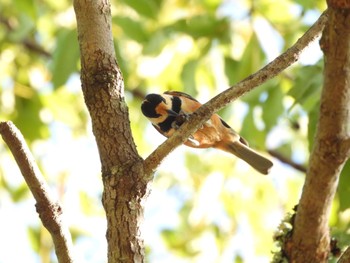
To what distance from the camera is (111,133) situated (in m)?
2.15

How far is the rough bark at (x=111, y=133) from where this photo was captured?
2.06 m

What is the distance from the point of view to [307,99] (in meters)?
2.95

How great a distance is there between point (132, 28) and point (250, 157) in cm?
96

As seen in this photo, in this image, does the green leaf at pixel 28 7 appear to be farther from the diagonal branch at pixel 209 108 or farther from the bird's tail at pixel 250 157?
the diagonal branch at pixel 209 108

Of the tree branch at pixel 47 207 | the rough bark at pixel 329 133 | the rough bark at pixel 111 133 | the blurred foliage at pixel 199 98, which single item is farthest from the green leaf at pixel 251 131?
the tree branch at pixel 47 207

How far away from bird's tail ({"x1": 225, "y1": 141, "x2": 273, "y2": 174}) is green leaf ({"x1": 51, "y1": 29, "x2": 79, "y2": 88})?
94 cm

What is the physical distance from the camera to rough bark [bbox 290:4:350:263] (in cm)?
212

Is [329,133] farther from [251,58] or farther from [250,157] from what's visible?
[250,157]

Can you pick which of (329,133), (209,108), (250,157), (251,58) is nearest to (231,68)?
(251,58)

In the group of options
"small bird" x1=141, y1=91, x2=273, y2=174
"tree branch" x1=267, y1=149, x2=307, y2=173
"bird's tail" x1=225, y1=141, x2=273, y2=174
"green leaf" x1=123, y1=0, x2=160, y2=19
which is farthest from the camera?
"tree branch" x1=267, y1=149, x2=307, y2=173

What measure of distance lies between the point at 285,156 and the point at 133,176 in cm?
292

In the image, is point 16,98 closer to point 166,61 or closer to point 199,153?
point 166,61

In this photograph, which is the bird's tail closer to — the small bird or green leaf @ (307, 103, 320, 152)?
the small bird

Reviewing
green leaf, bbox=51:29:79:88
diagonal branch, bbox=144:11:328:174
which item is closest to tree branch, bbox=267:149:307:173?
green leaf, bbox=51:29:79:88
